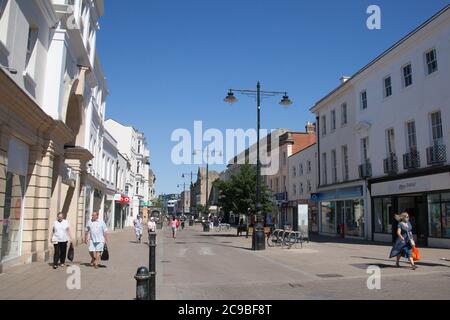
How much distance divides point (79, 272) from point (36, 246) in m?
3.32

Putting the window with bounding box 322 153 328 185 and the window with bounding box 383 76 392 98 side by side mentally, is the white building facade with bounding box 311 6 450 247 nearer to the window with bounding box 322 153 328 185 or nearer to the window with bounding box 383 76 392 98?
the window with bounding box 383 76 392 98

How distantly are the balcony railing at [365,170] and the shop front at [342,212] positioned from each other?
948 millimetres

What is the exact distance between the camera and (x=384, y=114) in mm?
27656

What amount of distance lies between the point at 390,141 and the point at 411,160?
10.6 feet

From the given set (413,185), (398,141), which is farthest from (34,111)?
(398,141)

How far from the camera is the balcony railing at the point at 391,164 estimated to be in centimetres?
2605

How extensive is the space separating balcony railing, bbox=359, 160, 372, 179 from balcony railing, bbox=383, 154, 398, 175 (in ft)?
6.34

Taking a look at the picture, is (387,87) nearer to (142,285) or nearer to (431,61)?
(431,61)

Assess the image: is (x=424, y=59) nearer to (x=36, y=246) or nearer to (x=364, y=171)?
(x=364, y=171)

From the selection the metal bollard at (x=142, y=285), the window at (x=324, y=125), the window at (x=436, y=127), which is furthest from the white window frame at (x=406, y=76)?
the metal bollard at (x=142, y=285)

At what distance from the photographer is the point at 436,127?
74.7 ft

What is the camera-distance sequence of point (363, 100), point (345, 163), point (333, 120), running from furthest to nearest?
point (333, 120), point (345, 163), point (363, 100)

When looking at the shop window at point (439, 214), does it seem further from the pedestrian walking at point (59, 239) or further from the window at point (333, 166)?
the pedestrian walking at point (59, 239)

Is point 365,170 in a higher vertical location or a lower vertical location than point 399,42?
lower
